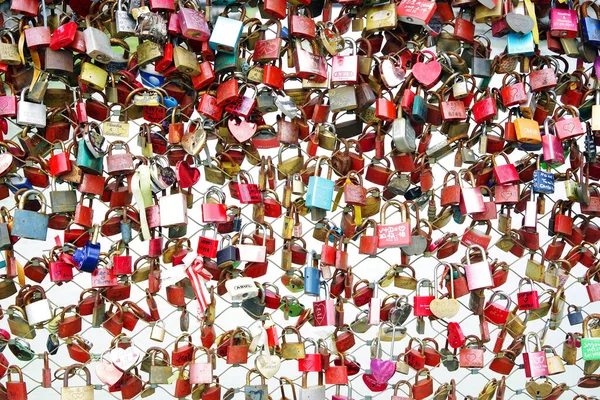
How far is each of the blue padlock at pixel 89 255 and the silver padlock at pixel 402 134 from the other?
0.91 meters

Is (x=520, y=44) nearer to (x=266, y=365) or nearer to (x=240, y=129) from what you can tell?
(x=240, y=129)

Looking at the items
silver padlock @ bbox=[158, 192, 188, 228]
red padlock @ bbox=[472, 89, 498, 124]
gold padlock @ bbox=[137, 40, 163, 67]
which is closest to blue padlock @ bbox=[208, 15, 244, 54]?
gold padlock @ bbox=[137, 40, 163, 67]

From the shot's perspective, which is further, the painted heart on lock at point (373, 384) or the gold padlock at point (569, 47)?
the gold padlock at point (569, 47)

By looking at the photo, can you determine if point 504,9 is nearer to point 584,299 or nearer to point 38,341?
point 584,299

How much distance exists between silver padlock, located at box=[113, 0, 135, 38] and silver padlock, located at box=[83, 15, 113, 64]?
2.0 inches

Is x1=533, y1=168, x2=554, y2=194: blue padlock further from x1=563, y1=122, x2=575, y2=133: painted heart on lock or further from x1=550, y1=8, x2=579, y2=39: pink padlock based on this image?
x1=550, y1=8, x2=579, y2=39: pink padlock

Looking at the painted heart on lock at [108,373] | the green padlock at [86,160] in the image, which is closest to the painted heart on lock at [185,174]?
the green padlock at [86,160]

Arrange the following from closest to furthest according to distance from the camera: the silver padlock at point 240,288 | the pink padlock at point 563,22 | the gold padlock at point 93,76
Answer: the silver padlock at point 240,288 → the gold padlock at point 93,76 → the pink padlock at point 563,22

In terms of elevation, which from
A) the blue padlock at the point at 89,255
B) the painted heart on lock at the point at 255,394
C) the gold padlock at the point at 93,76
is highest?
the gold padlock at the point at 93,76

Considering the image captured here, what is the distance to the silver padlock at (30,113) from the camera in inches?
88.6

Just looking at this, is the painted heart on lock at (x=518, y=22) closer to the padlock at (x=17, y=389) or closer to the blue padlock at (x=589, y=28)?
the blue padlock at (x=589, y=28)

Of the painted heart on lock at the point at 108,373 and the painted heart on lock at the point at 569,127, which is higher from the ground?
the painted heart on lock at the point at 569,127

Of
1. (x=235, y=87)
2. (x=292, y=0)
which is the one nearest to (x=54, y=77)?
(x=235, y=87)

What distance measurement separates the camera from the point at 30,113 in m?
2.26
